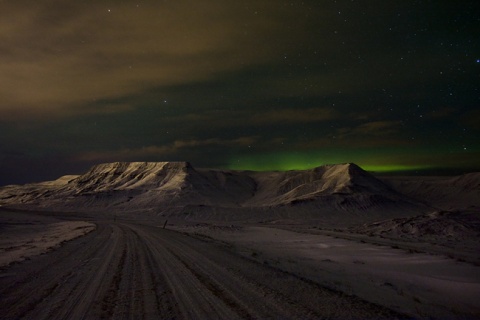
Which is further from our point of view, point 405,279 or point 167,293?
point 405,279

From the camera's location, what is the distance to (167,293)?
10836mm

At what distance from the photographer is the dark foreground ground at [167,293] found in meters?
8.84

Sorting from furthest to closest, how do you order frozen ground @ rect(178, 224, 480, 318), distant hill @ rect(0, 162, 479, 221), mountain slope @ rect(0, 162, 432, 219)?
1. mountain slope @ rect(0, 162, 432, 219)
2. distant hill @ rect(0, 162, 479, 221)
3. frozen ground @ rect(178, 224, 480, 318)

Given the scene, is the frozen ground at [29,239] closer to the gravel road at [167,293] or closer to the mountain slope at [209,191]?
the gravel road at [167,293]

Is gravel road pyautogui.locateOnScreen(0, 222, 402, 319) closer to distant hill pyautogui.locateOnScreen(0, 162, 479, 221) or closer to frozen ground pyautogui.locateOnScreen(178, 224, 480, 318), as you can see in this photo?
frozen ground pyautogui.locateOnScreen(178, 224, 480, 318)

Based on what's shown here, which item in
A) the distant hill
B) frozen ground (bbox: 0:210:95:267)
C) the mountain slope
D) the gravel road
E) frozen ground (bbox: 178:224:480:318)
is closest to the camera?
the gravel road

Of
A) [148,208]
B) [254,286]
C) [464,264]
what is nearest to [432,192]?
[148,208]

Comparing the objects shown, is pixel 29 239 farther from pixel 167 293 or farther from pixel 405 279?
pixel 405 279

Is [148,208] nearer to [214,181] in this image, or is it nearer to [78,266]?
[214,181]

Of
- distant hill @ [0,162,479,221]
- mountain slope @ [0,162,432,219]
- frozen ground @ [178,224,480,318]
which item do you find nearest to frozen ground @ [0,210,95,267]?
frozen ground @ [178,224,480,318]

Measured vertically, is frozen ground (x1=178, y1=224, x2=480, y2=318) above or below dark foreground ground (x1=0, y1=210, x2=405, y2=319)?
below

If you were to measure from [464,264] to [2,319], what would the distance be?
20648 mm

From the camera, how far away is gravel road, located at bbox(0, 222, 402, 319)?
28.9 ft

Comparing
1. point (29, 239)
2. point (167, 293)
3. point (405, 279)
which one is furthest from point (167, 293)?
point (29, 239)
